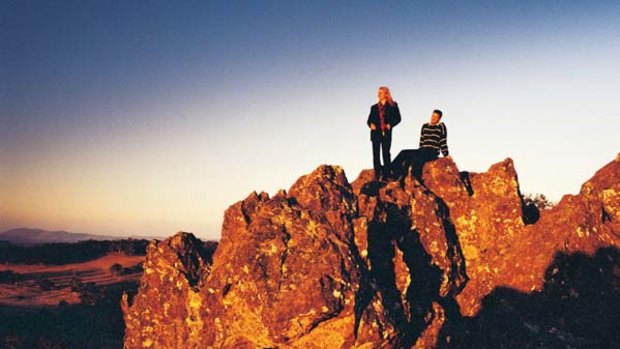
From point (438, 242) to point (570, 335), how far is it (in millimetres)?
4174

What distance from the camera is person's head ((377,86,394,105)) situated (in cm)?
1620

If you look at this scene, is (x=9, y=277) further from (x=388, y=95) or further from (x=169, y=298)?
(x=388, y=95)

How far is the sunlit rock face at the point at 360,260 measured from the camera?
36.2ft

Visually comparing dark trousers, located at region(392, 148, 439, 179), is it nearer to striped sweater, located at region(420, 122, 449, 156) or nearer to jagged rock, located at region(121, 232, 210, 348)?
striped sweater, located at region(420, 122, 449, 156)

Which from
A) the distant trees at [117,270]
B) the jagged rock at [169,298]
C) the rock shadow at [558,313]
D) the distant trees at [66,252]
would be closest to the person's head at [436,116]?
the rock shadow at [558,313]

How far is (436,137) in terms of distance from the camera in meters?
17.4

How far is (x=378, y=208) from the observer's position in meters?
13.7

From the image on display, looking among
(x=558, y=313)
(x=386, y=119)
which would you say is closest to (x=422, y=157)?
(x=386, y=119)

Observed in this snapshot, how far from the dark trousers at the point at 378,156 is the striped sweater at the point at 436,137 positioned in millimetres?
1823

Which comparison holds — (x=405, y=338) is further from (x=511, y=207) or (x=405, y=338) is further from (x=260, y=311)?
(x=511, y=207)

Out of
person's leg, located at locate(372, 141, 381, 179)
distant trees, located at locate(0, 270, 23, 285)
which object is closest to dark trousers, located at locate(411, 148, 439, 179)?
person's leg, located at locate(372, 141, 381, 179)

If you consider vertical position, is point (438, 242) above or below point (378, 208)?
below

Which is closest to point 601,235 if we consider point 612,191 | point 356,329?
point 612,191

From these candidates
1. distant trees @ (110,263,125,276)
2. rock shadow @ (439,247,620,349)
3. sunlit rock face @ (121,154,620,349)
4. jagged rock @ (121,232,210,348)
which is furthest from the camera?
distant trees @ (110,263,125,276)
